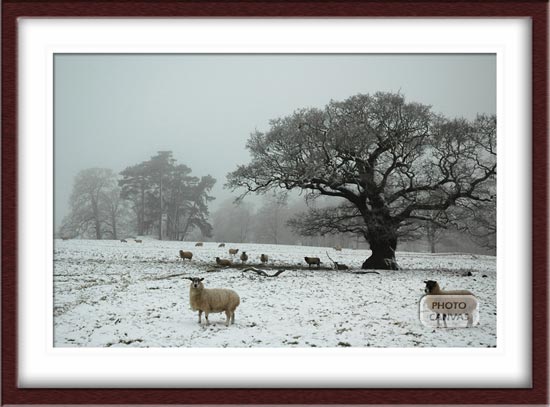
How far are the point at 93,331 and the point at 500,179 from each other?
620 cm

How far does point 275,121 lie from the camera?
7.04 metres

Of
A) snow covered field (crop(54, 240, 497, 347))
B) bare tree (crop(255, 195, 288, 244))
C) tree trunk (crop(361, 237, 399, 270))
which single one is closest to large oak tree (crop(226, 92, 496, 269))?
tree trunk (crop(361, 237, 399, 270))

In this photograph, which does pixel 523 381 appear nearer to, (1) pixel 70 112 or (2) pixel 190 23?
(2) pixel 190 23

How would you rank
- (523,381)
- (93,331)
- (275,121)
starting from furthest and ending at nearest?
1. (275,121)
2. (93,331)
3. (523,381)

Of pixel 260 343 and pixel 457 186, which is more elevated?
pixel 457 186

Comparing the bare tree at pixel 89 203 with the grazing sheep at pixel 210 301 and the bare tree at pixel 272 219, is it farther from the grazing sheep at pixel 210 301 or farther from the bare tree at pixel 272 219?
the bare tree at pixel 272 219

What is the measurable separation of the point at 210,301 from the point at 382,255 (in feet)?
10.4

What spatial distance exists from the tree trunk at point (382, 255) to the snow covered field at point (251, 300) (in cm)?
25

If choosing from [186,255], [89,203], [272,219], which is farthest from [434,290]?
[89,203]

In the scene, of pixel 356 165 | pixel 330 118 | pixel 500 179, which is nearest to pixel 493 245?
pixel 500 179

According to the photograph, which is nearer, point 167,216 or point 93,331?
point 93,331

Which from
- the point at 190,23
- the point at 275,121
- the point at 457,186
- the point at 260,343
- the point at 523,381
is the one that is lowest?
the point at 523,381

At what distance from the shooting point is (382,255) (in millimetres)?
7723

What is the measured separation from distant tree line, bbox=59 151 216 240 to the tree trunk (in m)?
2.84
